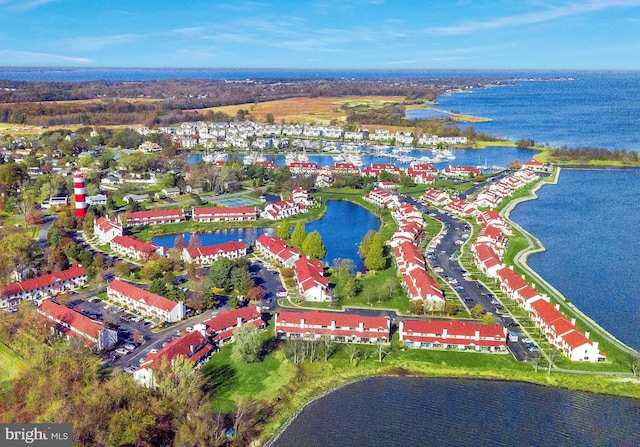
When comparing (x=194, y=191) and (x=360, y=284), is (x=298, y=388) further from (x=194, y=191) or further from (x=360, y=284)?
(x=194, y=191)

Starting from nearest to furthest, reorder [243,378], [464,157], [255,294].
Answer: [243,378], [255,294], [464,157]

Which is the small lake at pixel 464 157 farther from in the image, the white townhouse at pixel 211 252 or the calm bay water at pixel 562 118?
the white townhouse at pixel 211 252

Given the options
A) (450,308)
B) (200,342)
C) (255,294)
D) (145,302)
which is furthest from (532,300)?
(145,302)

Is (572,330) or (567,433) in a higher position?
(572,330)

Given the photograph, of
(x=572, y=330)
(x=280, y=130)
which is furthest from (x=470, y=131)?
(x=572, y=330)

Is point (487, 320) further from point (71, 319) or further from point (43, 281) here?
point (43, 281)

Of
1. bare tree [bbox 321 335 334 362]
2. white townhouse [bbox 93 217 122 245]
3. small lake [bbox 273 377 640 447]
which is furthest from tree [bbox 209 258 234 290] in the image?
white townhouse [bbox 93 217 122 245]

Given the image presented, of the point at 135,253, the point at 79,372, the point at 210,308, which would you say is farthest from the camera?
the point at 135,253
